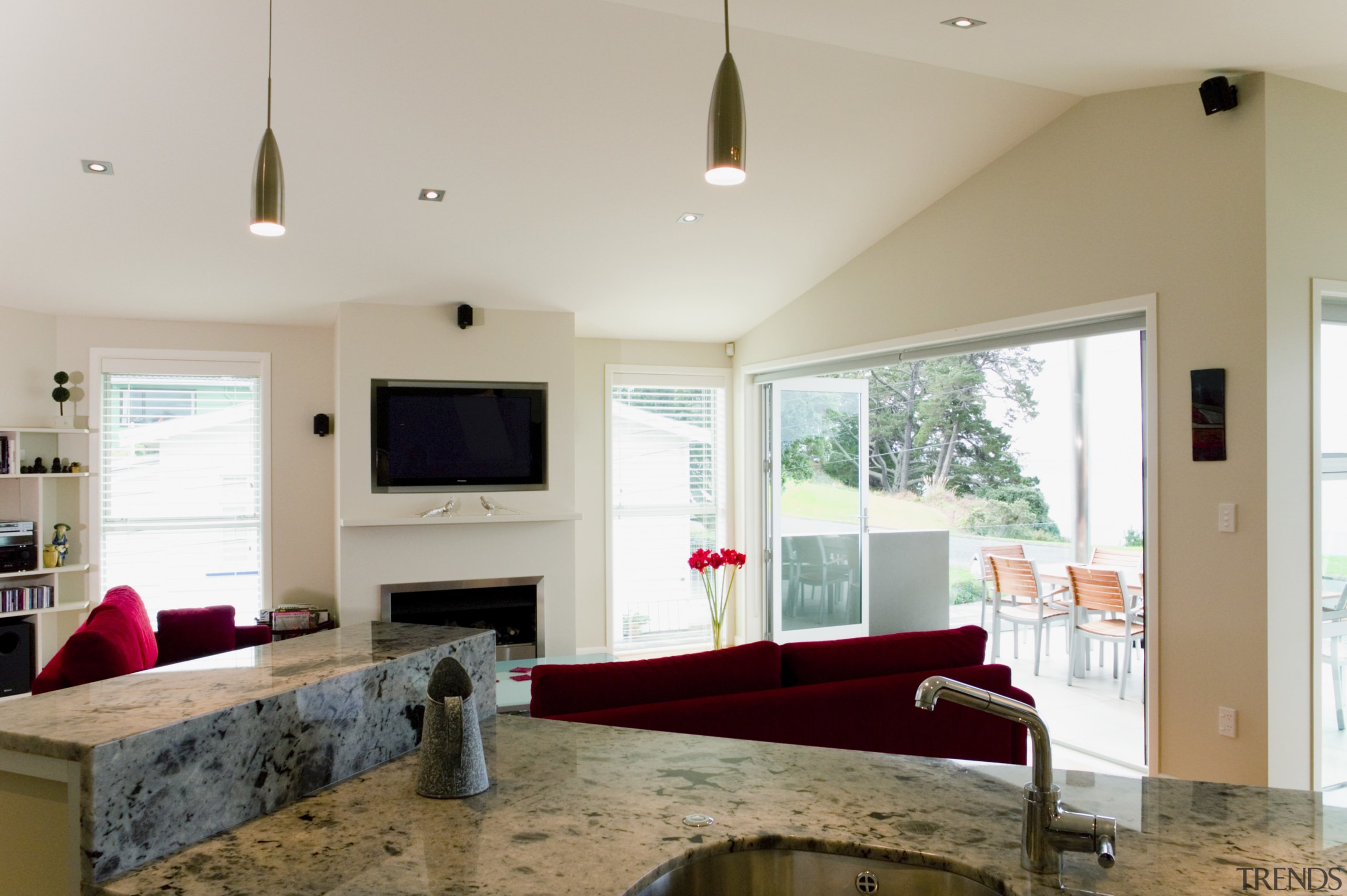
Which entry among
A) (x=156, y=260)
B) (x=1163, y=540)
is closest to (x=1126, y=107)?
(x=1163, y=540)

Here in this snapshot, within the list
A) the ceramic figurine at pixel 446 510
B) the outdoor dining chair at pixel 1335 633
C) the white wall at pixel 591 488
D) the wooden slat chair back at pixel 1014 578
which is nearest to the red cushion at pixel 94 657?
the ceramic figurine at pixel 446 510

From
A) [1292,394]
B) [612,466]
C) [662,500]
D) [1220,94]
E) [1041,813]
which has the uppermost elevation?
[1220,94]

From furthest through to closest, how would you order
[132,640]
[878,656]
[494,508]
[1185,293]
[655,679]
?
[494,508]
[1185,293]
[132,640]
[878,656]
[655,679]

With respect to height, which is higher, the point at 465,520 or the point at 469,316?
the point at 469,316

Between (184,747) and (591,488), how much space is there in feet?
17.4

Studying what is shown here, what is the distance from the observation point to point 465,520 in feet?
18.1

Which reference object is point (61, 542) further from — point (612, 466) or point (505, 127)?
point (505, 127)

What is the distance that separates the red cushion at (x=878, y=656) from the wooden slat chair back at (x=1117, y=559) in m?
3.26

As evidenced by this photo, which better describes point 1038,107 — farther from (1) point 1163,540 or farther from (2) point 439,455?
(2) point 439,455

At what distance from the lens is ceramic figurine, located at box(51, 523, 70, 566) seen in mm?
5289

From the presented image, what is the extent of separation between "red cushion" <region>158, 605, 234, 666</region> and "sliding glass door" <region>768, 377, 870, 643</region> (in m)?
3.70

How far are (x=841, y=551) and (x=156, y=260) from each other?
4.72m

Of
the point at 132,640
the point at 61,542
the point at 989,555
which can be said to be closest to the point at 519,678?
the point at 132,640

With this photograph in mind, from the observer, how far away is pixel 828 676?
9.23 ft
